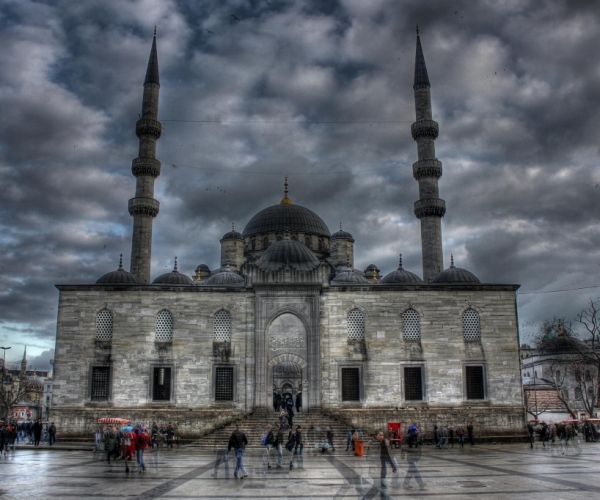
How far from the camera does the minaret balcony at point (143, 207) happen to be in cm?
4434

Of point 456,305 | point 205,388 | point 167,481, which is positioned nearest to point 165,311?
point 205,388

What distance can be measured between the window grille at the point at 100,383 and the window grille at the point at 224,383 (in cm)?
543

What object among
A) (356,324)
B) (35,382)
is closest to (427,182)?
(356,324)

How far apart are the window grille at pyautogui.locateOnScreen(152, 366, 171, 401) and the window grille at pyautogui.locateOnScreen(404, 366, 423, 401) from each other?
11.9 meters

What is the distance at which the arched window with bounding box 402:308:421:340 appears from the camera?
3203 cm

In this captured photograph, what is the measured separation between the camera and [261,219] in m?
52.2

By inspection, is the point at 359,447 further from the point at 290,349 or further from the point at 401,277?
the point at 401,277

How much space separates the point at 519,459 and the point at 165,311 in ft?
60.3

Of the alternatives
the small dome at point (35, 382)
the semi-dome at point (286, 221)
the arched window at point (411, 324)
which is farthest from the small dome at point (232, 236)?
the small dome at point (35, 382)

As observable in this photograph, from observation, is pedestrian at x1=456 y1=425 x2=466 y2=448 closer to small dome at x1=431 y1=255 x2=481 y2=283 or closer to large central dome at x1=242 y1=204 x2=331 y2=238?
small dome at x1=431 y1=255 x2=481 y2=283

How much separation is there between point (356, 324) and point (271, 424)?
22.6 feet

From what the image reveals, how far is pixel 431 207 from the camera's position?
45.3 m

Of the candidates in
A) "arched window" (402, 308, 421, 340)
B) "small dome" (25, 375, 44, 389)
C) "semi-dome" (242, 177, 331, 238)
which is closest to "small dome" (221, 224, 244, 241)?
"semi-dome" (242, 177, 331, 238)

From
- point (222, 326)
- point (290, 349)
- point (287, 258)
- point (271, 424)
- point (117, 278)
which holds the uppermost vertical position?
point (287, 258)
